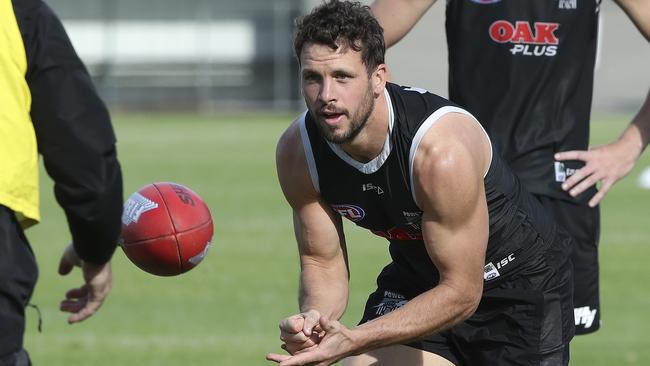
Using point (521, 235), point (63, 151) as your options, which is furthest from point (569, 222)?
point (63, 151)

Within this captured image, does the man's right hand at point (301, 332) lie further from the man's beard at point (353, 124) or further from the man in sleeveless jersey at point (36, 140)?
the man in sleeveless jersey at point (36, 140)

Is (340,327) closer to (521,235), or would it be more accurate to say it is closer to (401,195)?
(401,195)

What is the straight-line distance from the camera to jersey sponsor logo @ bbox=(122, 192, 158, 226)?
5379 millimetres

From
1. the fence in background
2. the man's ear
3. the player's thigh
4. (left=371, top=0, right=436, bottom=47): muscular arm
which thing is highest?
(left=371, top=0, right=436, bottom=47): muscular arm

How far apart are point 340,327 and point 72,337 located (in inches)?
193

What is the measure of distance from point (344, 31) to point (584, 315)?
211cm

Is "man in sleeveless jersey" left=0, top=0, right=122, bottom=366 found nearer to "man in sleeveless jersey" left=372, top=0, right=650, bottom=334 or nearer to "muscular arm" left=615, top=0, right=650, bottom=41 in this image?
"man in sleeveless jersey" left=372, top=0, right=650, bottom=334

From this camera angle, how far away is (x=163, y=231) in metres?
5.32

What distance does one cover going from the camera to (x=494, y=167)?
16.8 feet

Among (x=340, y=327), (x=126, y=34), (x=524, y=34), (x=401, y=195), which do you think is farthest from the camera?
(x=126, y=34)

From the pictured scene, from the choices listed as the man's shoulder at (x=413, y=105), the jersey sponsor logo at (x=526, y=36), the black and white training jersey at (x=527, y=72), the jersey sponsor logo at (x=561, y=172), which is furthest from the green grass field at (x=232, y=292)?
the man's shoulder at (x=413, y=105)

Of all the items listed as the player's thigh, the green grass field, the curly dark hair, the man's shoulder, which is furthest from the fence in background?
the curly dark hair

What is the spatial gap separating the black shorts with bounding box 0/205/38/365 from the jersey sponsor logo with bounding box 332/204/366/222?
5.79ft

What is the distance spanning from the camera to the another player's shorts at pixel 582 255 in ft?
19.8
